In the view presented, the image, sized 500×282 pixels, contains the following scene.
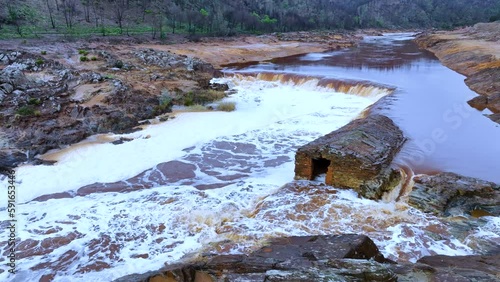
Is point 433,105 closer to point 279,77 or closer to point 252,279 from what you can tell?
point 279,77

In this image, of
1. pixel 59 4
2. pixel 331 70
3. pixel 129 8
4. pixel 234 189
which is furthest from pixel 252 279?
pixel 129 8

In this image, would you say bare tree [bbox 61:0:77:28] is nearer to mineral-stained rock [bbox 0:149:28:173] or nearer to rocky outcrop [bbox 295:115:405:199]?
mineral-stained rock [bbox 0:149:28:173]

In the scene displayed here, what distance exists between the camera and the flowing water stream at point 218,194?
7.80 metres

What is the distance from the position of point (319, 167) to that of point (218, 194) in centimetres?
318

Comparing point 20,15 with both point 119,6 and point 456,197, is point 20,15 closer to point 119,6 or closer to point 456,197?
point 119,6

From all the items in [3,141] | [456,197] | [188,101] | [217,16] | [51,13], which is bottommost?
[456,197]

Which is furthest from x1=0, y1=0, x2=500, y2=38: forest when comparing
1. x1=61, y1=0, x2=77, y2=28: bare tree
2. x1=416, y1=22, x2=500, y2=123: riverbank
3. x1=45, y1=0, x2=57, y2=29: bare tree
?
x1=416, y1=22, x2=500, y2=123: riverbank

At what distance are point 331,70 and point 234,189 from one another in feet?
70.5

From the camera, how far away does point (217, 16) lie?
194 feet

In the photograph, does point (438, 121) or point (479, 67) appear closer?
point (438, 121)

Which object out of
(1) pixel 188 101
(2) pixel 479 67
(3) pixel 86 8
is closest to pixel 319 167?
(1) pixel 188 101

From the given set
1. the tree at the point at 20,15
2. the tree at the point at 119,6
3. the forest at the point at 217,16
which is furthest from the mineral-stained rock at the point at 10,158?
the tree at the point at 119,6

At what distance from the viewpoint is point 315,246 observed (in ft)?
20.5

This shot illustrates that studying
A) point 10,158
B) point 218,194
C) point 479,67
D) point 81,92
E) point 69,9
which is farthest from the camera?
point 69,9
